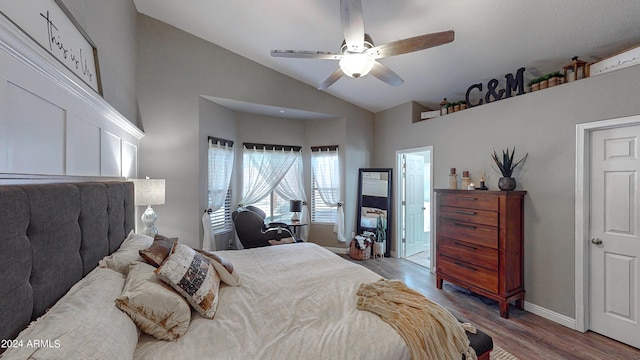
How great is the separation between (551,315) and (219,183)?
458 cm

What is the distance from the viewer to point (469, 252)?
298 cm

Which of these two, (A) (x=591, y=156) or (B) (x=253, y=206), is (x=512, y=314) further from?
(B) (x=253, y=206)

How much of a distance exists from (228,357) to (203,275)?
23.2 inches

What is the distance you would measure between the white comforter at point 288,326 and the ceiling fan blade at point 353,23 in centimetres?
183

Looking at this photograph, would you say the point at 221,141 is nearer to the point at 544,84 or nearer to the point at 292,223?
the point at 292,223

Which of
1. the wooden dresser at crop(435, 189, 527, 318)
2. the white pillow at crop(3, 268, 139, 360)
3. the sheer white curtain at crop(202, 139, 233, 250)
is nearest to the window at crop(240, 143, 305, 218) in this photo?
the sheer white curtain at crop(202, 139, 233, 250)

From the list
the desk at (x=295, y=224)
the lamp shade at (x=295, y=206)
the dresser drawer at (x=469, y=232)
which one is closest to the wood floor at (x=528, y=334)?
the dresser drawer at (x=469, y=232)

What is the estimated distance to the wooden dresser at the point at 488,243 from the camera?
8.73 feet

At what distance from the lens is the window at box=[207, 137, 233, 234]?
3812 mm

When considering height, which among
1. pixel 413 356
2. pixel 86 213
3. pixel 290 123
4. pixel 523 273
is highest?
pixel 290 123

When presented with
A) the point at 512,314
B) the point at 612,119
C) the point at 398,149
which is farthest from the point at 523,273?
the point at 398,149

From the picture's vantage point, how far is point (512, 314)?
2705 mm

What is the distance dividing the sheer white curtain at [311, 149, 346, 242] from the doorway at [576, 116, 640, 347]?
3.21m

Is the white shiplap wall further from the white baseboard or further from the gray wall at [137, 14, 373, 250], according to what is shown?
the white baseboard
